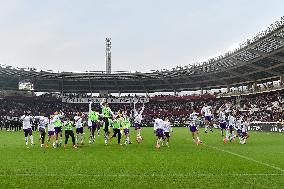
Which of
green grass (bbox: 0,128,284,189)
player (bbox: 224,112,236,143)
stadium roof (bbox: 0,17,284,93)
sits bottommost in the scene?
green grass (bbox: 0,128,284,189)

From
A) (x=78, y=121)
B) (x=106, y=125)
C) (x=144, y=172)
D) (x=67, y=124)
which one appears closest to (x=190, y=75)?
(x=106, y=125)

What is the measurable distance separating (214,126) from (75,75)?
39.6 m

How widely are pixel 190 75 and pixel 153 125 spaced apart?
25207mm

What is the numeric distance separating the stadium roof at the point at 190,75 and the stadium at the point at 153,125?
236mm

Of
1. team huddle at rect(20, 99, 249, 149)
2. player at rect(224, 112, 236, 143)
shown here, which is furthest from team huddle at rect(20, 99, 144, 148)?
player at rect(224, 112, 236, 143)

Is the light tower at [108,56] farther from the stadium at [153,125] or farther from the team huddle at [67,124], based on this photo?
the team huddle at [67,124]

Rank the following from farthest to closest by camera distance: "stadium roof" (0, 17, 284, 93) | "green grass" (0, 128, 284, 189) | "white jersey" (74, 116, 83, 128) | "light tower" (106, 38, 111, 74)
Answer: "light tower" (106, 38, 111, 74), "stadium roof" (0, 17, 284, 93), "white jersey" (74, 116, 83, 128), "green grass" (0, 128, 284, 189)

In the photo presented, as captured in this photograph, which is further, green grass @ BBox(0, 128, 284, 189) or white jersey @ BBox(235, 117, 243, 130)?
white jersey @ BBox(235, 117, 243, 130)

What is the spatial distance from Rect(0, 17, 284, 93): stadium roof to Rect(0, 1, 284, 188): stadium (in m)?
0.24

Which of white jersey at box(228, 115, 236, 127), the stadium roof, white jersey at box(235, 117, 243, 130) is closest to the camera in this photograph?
white jersey at box(235, 117, 243, 130)

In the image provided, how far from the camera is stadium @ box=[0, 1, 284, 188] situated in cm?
1437

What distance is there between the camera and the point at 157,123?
88.5 ft

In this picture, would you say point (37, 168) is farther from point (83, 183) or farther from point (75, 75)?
point (75, 75)

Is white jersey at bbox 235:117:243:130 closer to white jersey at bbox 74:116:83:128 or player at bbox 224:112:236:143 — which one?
player at bbox 224:112:236:143
